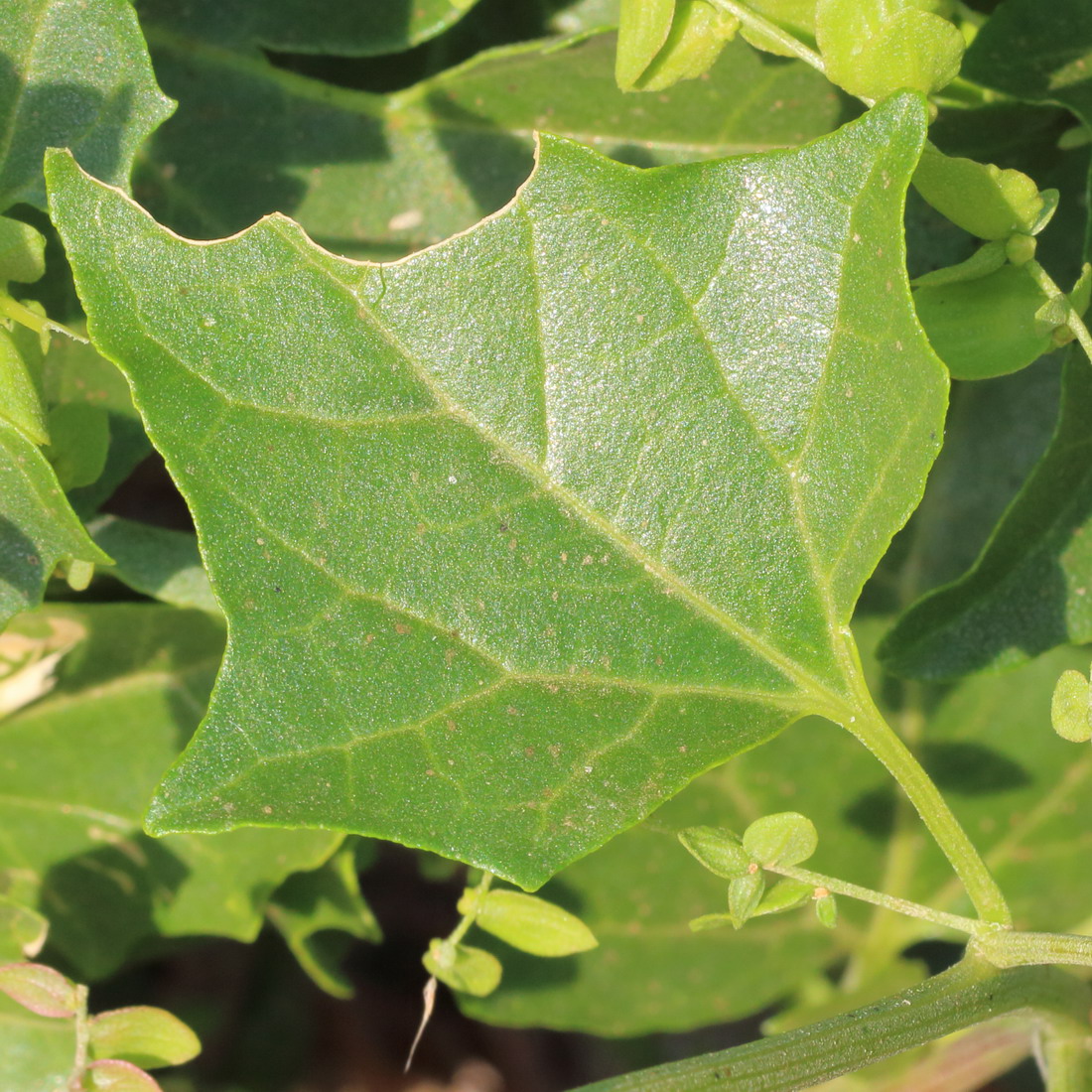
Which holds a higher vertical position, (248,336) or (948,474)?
(948,474)

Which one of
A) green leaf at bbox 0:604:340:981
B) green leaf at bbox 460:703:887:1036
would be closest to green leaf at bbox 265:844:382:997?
green leaf at bbox 0:604:340:981

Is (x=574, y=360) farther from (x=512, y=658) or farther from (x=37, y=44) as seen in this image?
(x=37, y=44)

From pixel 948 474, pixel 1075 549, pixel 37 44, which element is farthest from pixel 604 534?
pixel 948 474

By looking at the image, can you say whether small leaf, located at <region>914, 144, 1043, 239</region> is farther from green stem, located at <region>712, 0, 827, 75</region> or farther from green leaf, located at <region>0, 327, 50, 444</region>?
green leaf, located at <region>0, 327, 50, 444</region>

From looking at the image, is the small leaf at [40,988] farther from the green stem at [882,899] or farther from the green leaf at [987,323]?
the green leaf at [987,323]

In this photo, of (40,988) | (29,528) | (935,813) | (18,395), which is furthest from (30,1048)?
(935,813)

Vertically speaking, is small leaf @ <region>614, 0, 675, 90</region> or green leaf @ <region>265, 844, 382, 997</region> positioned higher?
small leaf @ <region>614, 0, 675, 90</region>

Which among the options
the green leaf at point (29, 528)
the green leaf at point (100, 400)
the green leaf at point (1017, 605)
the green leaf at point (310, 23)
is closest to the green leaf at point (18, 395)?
the green leaf at point (29, 528)
